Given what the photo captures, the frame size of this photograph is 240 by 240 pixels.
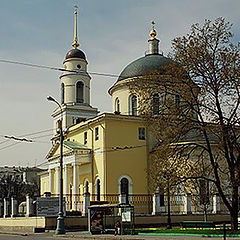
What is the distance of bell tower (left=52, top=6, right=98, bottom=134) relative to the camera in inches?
2530

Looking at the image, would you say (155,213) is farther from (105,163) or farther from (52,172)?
(52,172)

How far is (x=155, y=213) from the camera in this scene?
42.2 metres

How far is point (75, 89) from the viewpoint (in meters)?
64.2

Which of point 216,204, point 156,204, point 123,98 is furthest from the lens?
point 123,98

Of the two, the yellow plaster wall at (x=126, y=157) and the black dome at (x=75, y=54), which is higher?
the black dome at (x=75, y=54)

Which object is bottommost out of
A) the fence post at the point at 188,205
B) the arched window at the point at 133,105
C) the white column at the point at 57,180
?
the fence post at the point at 188,205

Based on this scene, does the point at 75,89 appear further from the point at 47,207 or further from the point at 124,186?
the point at 47,207

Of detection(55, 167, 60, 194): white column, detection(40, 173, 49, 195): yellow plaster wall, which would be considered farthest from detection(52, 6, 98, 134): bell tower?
detection(55, 167, 60, 194): white column

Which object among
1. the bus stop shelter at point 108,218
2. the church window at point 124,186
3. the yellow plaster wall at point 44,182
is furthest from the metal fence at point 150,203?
the yellow plaster wall at point 44,182

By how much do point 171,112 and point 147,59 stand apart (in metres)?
28.3

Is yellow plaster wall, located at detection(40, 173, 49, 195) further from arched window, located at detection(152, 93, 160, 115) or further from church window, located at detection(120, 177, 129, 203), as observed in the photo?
arched window, located at detection(152, 93, 160, 115)

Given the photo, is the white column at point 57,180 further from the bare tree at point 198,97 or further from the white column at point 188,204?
the bare tree at point 198,97

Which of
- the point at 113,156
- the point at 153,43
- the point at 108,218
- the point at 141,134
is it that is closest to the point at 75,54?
the point at 153,43

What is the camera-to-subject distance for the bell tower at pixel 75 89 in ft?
211
